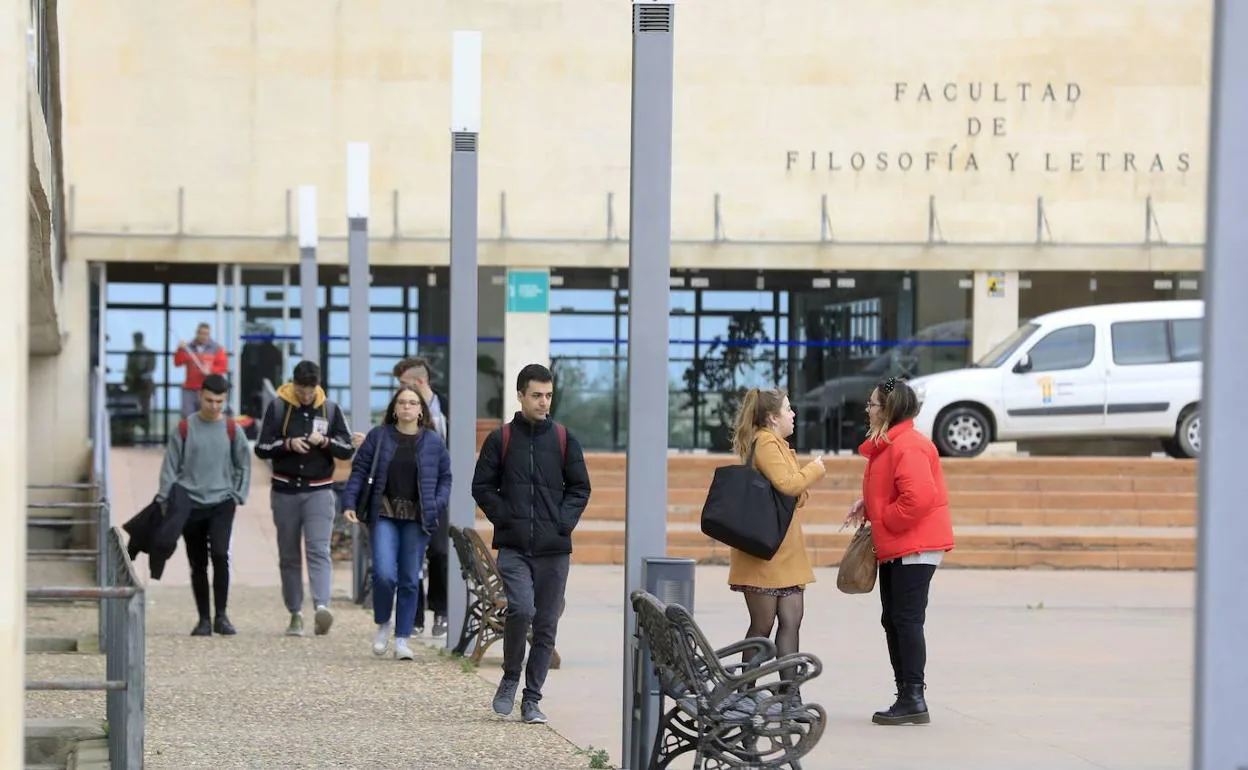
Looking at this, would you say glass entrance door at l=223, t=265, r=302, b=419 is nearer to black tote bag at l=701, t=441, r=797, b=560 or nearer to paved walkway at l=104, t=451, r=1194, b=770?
paved walkway at l=104, t=451, r=1194, b=770

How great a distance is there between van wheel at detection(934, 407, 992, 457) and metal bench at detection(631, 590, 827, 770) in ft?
53.5

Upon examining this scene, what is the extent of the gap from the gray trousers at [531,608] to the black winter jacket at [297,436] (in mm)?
4365

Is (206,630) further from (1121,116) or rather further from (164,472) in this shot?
(1121,116)

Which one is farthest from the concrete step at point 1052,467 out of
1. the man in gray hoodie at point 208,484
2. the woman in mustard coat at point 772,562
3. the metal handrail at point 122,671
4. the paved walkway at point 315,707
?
the metal handrail at point 122,671

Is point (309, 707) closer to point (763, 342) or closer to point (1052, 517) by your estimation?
point (1052, 517)

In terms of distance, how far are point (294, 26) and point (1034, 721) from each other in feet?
75.8

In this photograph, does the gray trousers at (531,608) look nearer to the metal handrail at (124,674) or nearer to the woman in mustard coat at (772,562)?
the woman in mustard coat at (772,562)

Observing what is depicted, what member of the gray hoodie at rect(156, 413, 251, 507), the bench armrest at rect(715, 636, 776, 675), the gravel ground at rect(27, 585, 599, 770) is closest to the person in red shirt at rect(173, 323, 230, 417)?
the gravel ground at rect(27, 585, 599, 770)

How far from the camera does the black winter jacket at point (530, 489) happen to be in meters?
9.19

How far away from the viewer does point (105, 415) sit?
2573 cm

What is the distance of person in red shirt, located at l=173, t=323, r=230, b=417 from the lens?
27.1 meters

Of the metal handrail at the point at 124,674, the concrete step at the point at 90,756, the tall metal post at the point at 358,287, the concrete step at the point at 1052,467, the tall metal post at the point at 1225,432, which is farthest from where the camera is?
the concrete step at the point at 1052,467

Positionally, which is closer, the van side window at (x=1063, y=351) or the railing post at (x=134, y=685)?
the railing post at (x=134, y=685)

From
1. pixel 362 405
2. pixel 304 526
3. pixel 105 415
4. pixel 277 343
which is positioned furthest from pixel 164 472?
pixel 277 343
